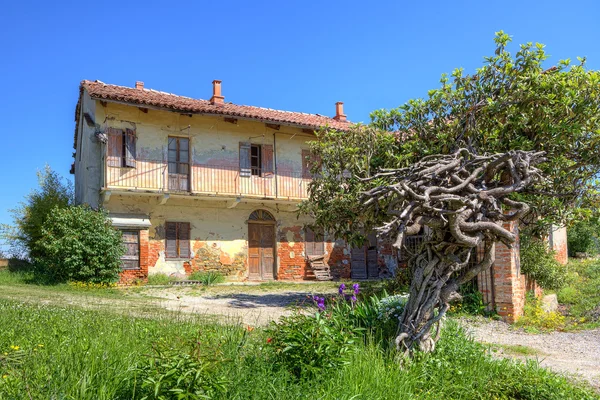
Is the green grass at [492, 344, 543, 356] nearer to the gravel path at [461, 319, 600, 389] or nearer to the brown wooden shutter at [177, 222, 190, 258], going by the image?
the gravel path at [461, 319, 600, 389]

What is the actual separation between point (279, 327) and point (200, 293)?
9.81 m

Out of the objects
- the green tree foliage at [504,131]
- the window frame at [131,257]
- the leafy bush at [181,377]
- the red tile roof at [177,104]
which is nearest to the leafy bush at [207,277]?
the window frame at [131,257]

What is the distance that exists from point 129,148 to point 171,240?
11.2 feet

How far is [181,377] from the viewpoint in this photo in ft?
10.3

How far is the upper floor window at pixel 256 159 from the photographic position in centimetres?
1899

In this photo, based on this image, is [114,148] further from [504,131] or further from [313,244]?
[504,131]

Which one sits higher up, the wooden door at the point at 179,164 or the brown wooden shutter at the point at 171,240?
the wooden door at the point at 179,164

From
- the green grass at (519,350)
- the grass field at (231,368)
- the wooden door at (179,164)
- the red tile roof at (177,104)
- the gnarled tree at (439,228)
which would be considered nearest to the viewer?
the grass field at (231,368)

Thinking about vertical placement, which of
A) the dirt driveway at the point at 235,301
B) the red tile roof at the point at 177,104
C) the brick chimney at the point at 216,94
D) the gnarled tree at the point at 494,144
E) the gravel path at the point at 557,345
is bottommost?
the gravel path at the point at 557,345

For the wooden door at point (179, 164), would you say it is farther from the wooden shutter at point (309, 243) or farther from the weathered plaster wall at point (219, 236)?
the wooden shutter at point (309, 243)

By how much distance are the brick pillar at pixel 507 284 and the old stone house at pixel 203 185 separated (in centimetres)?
879

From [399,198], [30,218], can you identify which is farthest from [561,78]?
[30,218]

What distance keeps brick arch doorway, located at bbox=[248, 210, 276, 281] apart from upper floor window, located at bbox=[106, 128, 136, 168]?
490 cm

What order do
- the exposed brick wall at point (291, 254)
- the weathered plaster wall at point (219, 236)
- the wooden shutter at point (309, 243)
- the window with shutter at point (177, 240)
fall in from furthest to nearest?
the wooden shutter at point (309, 243)
the exposed brick wall at point (291, 254)
the window with shutter at point (177, 240)
the weathered plaster wall at point (219, 236)
